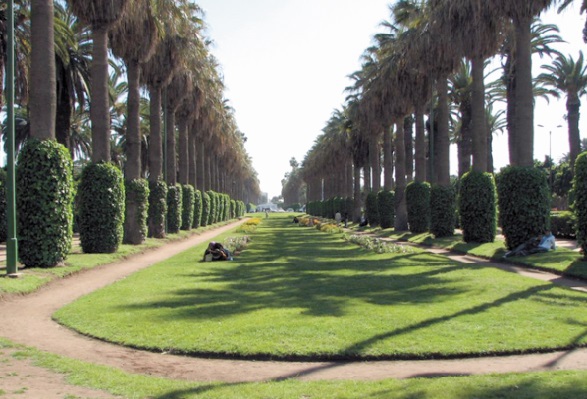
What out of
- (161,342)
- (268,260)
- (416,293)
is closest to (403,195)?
(268,260)

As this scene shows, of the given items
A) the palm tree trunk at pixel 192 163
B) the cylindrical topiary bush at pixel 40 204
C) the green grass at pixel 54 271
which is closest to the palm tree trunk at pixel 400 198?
the palm tree trunk at pixel 192 163

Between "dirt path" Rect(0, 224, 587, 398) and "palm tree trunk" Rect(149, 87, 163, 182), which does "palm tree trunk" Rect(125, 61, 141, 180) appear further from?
"dirt path" Rect(0, 224, 587, 398)

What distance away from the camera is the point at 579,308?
1012cm

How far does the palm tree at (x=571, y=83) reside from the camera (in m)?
41.0

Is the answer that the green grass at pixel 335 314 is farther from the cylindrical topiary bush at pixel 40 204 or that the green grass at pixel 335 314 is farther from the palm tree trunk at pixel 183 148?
the palm tree trunk at pixel 183 148

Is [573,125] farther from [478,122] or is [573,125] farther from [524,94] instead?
[524,94]

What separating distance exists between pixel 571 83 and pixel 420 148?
1542cm

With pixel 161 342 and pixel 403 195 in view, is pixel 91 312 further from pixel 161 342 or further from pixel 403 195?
pixel 403 195

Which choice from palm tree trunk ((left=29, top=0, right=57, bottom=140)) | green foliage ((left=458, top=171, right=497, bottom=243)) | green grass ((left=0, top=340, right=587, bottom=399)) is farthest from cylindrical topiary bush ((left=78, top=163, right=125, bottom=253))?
green foliage ((left=458, top=171, right=497, bottom=243))

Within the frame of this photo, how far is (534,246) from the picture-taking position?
1955 cm

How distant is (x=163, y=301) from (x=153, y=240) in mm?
18213

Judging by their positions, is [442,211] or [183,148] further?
[183,148]

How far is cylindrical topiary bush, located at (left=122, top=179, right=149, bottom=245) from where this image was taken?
25.0 meters

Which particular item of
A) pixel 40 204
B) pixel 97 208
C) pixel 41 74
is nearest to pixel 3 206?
pixel 97 208
